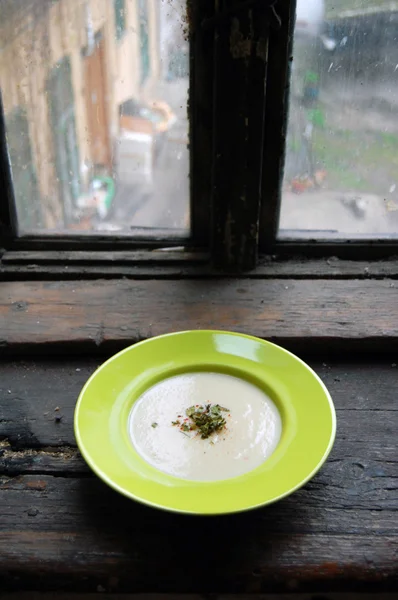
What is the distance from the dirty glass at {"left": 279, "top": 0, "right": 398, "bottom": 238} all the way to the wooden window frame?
0.04 meters

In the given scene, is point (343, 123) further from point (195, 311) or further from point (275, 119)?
point (195, 311)

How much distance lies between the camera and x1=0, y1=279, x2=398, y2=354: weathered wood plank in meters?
0.95

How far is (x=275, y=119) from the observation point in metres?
0.99

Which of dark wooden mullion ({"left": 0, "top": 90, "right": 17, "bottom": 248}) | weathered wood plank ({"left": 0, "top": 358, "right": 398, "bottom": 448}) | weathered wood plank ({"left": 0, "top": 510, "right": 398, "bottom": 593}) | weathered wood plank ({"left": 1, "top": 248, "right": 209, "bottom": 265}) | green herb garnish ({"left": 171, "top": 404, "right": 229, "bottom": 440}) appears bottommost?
weathered wood plank ({"left": 0, "top": 510, "right": 398, "bottom": 593})

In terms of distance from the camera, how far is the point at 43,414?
0.84 metres

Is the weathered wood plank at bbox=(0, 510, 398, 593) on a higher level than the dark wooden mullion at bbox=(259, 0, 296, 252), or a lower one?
lower

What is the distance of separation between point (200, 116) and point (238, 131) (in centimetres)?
9

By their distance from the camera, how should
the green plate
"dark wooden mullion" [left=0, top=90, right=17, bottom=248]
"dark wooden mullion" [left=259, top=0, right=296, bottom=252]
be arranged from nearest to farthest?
1. the green plate
2. "dark wooden mullion" [left=259, top=0, right=296, bottom=252]
3. "dark wooden mullion" [left=0, top=90, right=17, bottom=248]

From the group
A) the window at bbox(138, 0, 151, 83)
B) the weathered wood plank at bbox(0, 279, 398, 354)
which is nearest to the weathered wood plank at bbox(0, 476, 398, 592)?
the weathered wood plank at bbox(0, 279, 398, 354)

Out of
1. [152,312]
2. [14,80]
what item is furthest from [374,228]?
[14,80]

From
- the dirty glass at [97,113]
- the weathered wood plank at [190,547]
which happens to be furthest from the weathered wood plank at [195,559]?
the dirty glass at [97,113]

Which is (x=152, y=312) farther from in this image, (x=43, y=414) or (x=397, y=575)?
(x=397, y=575)

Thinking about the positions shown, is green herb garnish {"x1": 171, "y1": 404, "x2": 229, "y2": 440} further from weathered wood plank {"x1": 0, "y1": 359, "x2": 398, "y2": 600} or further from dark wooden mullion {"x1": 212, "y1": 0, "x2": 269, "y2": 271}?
dark wooden mullion {"x1": 212, "y1": 0, "x2": 269, "y2": 271}

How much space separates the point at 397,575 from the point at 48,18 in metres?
0.96
